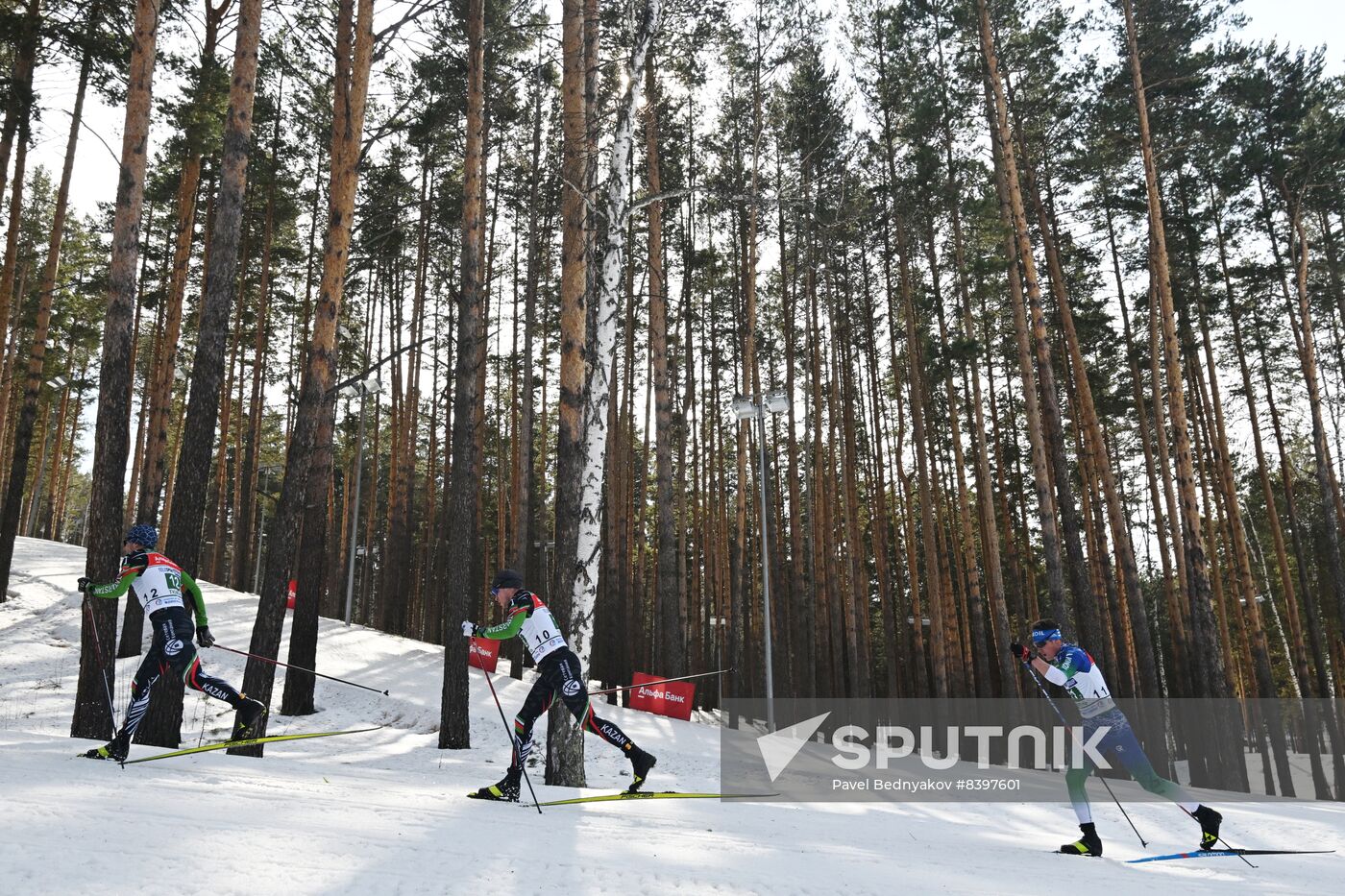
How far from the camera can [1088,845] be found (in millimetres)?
5992

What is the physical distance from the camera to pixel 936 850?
5.73m

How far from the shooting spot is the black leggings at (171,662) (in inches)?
242

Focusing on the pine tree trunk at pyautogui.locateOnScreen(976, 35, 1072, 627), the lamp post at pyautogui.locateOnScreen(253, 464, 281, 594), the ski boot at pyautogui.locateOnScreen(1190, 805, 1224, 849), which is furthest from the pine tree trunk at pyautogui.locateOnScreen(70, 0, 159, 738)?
the lamp post at pyautogui.locateOnScreen(253, 464, 281, 594)

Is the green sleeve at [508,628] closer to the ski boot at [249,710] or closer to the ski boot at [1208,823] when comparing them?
the ski boot at [249,710]

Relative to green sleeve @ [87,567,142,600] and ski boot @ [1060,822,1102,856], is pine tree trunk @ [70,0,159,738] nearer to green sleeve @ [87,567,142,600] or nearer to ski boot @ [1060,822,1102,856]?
green sleeve @ [87,567,142,600]

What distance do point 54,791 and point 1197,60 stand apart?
2089 centimetres

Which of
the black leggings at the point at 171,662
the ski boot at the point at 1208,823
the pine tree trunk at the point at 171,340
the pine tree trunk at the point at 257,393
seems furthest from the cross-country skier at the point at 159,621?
the pine tree trunk at the point at 257,393

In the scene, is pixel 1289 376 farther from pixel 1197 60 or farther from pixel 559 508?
pixel 559 508

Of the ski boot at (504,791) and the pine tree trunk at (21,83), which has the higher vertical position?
the pine tree trunk at (21,83)

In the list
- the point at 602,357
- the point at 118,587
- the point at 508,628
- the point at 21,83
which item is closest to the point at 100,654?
the point at 118,587

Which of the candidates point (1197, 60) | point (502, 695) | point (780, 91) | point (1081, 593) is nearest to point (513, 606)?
point (502, 695)

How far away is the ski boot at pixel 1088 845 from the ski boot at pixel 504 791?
14.1 feet

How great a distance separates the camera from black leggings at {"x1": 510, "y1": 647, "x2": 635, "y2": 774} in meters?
6.30

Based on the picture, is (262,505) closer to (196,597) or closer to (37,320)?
(37,320)
